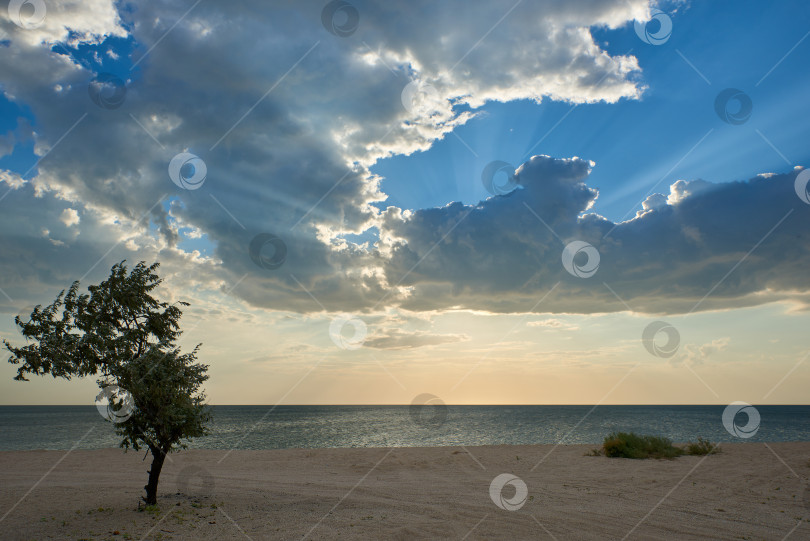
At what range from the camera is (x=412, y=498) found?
17.3 meters

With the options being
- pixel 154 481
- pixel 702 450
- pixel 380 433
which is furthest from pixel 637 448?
pixel 380 433

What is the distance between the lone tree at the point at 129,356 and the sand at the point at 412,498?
114 inches

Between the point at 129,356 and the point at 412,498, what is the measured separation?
38.0 ft

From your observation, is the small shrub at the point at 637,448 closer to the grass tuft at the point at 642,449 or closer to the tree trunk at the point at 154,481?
the grass tuft at the point at 642,449

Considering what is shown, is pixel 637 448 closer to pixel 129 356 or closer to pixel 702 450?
pixel 702 450

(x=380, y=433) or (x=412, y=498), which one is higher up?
(x=380, y=433)

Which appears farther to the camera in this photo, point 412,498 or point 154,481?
point 412,498

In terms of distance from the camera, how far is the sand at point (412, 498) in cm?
1291

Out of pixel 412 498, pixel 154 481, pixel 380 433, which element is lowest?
pixel 154 481

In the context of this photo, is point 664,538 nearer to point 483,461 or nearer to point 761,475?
point 761,475

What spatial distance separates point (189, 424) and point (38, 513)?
5.62 meters

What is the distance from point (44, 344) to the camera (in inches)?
552

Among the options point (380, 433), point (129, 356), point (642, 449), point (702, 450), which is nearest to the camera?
point (129, 356)

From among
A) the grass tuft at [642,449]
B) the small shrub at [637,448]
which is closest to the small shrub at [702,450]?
the grass tuft at [642,449]
